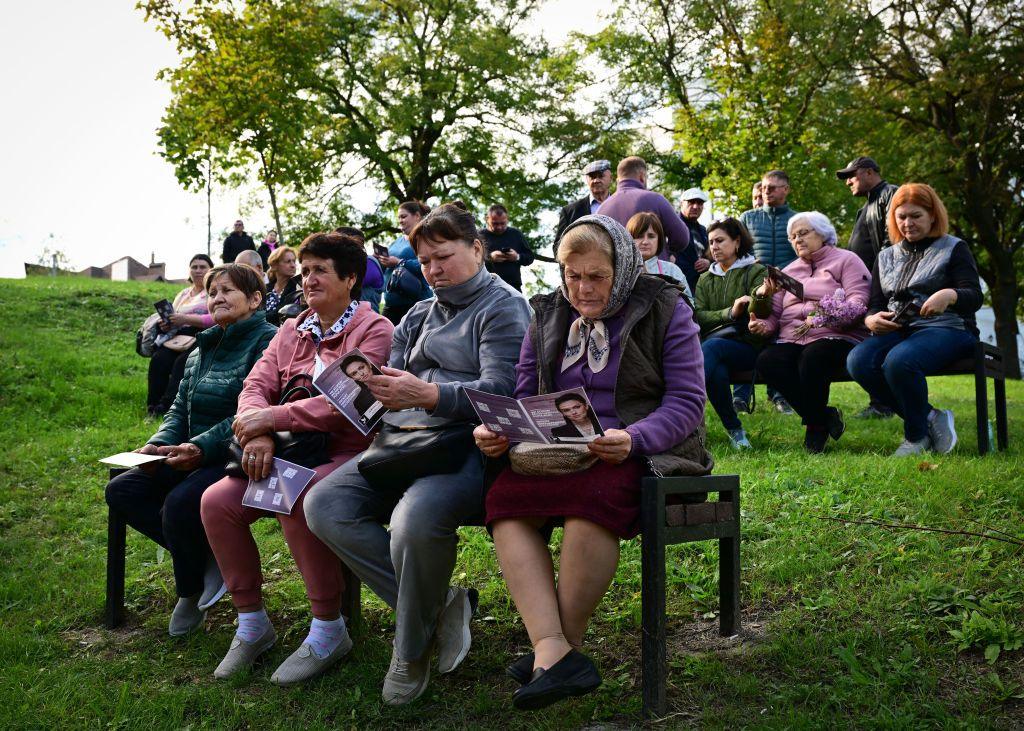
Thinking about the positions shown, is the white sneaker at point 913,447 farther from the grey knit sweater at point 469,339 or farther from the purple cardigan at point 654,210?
the grey knit sweater at point 469,339

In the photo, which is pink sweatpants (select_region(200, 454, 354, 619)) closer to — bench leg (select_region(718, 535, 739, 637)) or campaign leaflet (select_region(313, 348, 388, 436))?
campaign leaflet (select_region(313, 348, 388, 436))

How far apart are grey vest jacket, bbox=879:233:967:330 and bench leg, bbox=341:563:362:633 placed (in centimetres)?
395

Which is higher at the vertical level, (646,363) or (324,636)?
(646,363)

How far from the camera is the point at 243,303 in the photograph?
4.93 meters

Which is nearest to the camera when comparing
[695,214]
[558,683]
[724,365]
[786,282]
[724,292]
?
[558,683]

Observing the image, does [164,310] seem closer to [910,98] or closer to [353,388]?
[353,388]

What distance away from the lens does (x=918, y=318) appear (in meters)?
6.10

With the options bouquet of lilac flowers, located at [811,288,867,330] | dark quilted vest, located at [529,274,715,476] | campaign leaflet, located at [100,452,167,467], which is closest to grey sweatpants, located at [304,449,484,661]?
dark quilted vest, located at [529,274,715,476]

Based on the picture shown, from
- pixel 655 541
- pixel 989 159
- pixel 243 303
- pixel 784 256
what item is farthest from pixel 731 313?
pixel 989 159

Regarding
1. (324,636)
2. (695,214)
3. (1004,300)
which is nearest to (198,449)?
(324,636)

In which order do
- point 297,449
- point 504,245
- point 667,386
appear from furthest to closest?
point 504,245, point 297,449, point 667,386

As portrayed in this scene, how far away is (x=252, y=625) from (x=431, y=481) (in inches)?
46.6

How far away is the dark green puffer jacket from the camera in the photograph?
4.77m

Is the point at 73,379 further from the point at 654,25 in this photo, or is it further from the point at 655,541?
the point at 654,25
